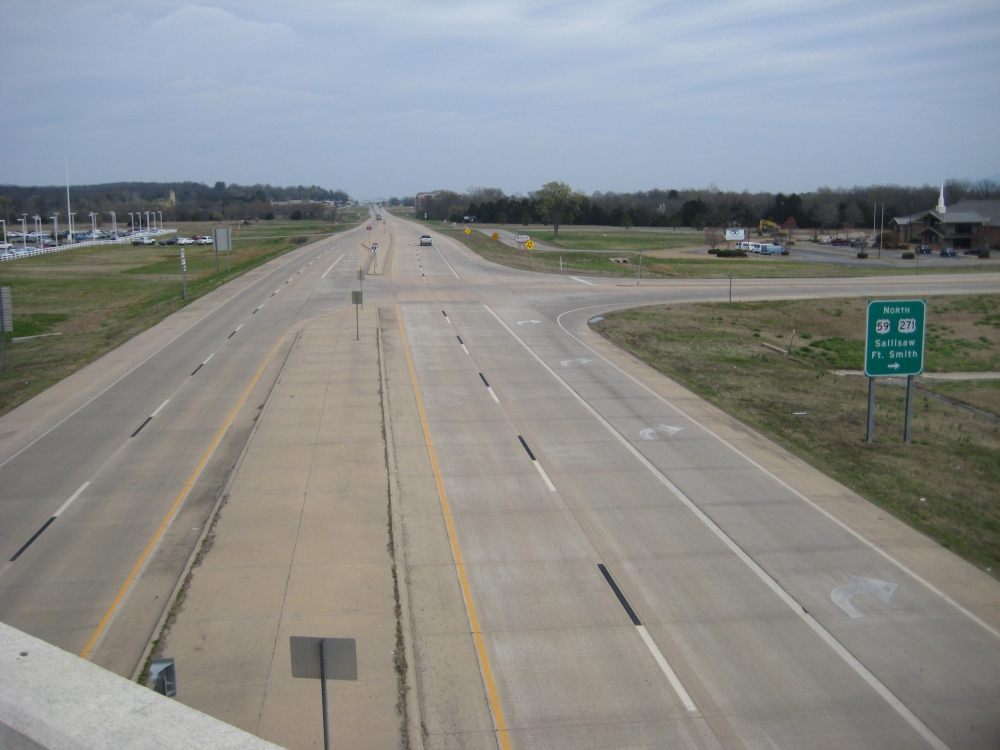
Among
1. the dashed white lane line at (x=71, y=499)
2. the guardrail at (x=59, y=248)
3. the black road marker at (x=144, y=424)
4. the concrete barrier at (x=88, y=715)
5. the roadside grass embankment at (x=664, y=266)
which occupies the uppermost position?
the guardrail at (x=59, y=248)

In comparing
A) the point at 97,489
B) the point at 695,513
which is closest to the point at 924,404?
the point at 695,513

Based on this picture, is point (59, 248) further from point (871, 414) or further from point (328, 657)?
point (328, 657)

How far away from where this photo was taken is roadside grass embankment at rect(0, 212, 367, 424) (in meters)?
34.4

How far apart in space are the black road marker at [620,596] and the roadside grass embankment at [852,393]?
6.75 meters

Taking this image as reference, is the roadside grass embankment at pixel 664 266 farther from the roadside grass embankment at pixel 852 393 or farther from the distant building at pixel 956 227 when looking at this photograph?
the distant building at pixel 956 227

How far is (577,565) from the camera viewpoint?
14141mm

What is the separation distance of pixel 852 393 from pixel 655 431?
11.0 meters

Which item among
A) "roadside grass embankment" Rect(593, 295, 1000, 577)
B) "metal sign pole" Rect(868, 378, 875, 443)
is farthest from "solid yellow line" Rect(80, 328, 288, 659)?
"metal sign pole" Rect(868, 378, 875, 443)

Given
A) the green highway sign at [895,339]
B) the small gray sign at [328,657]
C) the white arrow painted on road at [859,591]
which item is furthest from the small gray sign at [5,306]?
the white arrow painted on road at [859,591]

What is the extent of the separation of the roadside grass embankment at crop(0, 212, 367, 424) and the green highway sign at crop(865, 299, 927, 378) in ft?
86.5

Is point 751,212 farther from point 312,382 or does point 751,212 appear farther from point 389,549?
point 389,549

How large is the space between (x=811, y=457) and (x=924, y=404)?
36.1ft

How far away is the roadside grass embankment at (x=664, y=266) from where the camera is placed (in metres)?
65.9

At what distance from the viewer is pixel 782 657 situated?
1140 centimetres
